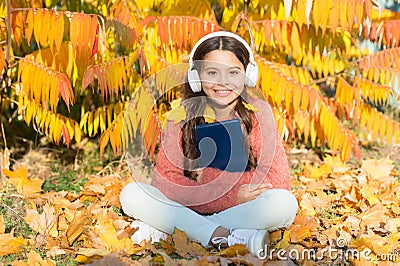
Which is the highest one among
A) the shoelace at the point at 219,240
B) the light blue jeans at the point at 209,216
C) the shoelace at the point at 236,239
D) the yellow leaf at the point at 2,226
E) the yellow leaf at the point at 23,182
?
the light blue jeans at the point at 209,216

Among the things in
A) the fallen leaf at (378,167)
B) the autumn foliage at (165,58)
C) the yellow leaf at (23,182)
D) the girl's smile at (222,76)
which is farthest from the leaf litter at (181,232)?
the girl's smile at (222,76)

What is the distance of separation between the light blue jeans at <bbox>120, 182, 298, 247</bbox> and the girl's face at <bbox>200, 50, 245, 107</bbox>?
442mm

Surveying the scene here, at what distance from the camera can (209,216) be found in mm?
2484

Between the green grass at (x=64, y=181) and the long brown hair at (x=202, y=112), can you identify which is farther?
the green grass at (x=64, y=181)

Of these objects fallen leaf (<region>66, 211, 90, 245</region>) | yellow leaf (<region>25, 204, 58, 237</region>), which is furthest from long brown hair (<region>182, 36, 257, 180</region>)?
yellow leaf (<region>25, 204, 58, 237</region>)

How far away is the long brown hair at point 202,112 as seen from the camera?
252cm

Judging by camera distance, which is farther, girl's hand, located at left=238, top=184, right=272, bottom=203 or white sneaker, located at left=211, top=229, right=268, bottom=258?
girl's hand, located at left=238, top=184, right=272, bottom=203

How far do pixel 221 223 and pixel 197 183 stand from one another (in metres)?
0.21

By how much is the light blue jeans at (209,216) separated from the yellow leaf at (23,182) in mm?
813

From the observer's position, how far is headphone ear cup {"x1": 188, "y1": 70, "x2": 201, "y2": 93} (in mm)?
2529

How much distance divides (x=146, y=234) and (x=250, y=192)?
0.45 m

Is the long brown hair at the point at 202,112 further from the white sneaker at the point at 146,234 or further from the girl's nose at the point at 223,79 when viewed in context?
the white sneaker at the point at 146,234

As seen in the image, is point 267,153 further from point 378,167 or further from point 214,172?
point 378,167

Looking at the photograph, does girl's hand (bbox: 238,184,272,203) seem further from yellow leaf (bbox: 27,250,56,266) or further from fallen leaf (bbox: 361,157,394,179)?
fallen leaf (bbox: 361,157,394,179)
